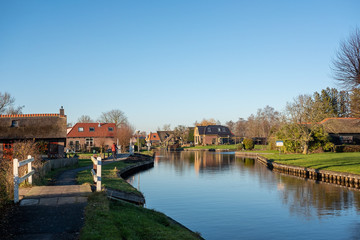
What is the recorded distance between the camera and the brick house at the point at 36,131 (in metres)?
34.0

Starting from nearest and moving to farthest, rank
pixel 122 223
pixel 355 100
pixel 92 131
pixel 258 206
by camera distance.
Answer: pixel 122 223
pixel 258 206
pixel 355 100
pixel 92 131

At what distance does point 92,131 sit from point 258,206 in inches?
1989

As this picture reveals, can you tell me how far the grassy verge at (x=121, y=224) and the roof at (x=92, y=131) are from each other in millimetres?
52440

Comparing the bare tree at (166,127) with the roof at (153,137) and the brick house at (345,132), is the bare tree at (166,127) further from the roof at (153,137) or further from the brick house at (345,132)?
the brick house at (345,132)

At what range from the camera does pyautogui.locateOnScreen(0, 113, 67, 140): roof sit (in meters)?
34.1

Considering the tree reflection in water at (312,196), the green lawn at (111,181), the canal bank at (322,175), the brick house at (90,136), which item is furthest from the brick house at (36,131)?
the brick house at (90,136)

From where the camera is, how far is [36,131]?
3438cm

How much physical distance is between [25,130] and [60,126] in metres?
3.39

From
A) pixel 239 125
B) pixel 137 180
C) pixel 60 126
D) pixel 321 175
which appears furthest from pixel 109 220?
pixel 239 125

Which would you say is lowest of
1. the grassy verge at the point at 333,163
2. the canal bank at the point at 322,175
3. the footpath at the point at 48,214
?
the canal bank at the point at 322,175

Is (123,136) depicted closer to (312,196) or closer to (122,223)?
(312,196)

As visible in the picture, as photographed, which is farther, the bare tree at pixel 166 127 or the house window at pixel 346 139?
the bare tree at pixel 166 127

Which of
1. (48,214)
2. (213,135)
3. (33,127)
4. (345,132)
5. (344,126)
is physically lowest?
(48,214)

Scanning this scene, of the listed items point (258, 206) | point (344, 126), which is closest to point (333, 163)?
point (258, 206)
